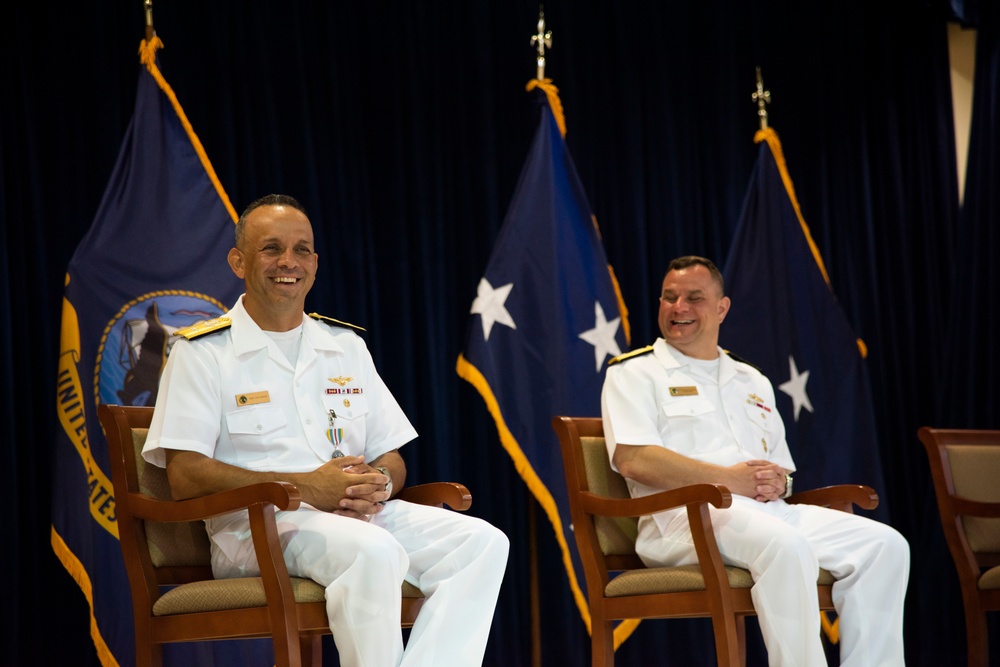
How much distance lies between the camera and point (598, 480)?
3.45m

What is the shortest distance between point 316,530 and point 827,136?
3.76 m

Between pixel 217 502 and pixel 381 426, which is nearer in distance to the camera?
pixel 217 502

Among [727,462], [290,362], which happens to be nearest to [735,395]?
[727,462]

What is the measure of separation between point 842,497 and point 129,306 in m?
2.40

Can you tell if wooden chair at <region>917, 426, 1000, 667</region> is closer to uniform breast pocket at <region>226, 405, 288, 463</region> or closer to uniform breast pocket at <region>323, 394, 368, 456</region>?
uniform breast pocket at <region>323, 394, 368, 456</region>

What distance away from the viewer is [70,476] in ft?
11.9

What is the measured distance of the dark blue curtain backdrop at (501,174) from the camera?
4.14m

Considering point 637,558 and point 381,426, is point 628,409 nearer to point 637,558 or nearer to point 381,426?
point 637,558

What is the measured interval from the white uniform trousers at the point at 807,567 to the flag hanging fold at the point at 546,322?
959 mm

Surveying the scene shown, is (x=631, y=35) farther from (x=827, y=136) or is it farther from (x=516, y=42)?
(x=827, y=136)

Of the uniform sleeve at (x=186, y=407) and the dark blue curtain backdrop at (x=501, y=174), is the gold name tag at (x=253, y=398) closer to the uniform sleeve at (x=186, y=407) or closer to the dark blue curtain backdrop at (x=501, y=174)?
the uniform sleeve at (x=186, y=407)

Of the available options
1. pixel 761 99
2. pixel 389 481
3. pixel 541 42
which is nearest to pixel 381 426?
pixel 389 481

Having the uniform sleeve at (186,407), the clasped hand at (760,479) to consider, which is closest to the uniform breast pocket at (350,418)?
the uniform sleeve at (186,407)

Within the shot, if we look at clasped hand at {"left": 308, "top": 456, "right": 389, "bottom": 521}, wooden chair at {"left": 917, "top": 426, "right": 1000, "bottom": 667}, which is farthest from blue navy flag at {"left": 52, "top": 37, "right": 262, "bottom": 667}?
wooden chair at {"left": 917, "top": 426, "right": 1000, "bottom": 667}
